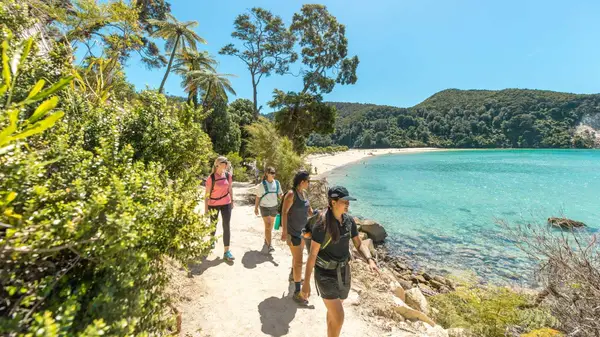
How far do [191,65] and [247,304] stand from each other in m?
28.5

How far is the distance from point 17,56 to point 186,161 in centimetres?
285

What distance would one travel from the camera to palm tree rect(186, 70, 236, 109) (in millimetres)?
23812

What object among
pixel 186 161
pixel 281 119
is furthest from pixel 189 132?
pixel 281 119

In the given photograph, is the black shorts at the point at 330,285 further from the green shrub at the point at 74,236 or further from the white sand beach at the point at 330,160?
the white sand beach at the point at 330,160

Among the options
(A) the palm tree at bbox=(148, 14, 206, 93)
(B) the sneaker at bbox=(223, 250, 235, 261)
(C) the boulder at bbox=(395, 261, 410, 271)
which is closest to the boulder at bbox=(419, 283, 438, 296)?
(C) the boulder at bbox=(395, 261, 410, 271)

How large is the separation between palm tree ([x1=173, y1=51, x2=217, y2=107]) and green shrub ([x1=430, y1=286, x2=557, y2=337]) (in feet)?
82.4

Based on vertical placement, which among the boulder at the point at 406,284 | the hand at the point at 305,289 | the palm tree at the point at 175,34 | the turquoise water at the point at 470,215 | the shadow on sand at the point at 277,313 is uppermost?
the palm tree at the point at 175,34

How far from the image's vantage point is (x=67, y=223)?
4.99ft

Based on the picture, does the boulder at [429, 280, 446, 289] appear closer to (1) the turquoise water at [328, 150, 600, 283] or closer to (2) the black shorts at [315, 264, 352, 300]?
(1) the turquoise water at [328, 150, 600, 283]

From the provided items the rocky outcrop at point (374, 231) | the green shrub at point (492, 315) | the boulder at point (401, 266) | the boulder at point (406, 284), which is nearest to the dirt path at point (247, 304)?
the green shrub at point (492, 315)

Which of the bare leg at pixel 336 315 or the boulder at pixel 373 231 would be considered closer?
the bare leg at pixel 336 315

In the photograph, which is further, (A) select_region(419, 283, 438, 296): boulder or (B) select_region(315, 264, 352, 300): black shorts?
(A) select_region(419, 283, 438, 296): boulder

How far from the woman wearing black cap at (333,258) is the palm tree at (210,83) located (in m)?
23.7

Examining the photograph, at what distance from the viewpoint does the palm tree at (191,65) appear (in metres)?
25.2
